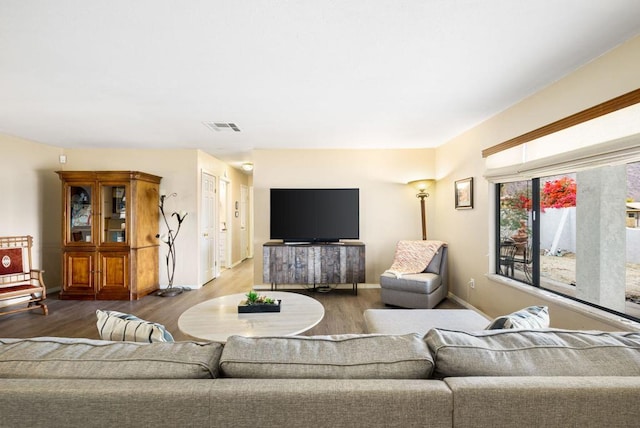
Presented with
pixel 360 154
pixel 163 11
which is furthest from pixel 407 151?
pixel 163 11

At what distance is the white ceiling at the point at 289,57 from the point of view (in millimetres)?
1574

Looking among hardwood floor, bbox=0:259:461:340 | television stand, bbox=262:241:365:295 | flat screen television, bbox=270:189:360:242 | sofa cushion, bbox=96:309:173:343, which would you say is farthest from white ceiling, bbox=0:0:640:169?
hardwood floor, bbox=0:259:461:340

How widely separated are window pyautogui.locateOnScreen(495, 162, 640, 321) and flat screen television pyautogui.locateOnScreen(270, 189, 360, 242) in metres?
2.14

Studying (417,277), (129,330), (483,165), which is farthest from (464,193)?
(129,330)

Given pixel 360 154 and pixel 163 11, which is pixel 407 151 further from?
pixel 163 11

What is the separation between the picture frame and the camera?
12.0 feet

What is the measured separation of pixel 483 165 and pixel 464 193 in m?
0.49

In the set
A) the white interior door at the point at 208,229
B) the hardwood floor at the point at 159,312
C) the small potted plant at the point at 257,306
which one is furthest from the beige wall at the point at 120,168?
the small potted plant at the point at 257,306

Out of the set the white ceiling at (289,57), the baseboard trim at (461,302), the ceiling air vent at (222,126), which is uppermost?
the white ceiling at (289,57)

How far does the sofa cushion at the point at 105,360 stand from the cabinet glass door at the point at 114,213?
3.77 meters

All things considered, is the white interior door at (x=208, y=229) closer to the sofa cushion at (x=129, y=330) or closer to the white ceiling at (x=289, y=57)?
the white ceiling at (x=289, y=57)

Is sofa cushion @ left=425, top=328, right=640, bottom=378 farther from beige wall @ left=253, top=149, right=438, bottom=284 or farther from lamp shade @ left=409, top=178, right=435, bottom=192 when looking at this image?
beige wall @ left=253, top=149, right=438, bottom=284

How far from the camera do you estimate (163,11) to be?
157 centimetres

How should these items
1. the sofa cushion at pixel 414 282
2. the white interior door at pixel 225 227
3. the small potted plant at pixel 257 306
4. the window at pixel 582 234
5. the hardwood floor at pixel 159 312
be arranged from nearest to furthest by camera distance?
the window at pixel 582 234 < the small potted plant at pixel 257 306 < the hardwood floor at pixel 159 312 < the sofa cushion at pixel 414 282 < the white interior door at pixel 225 227
